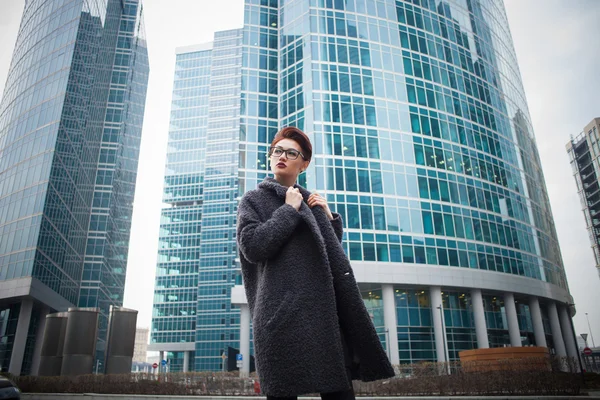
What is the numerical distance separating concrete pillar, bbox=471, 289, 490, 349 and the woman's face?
134ft

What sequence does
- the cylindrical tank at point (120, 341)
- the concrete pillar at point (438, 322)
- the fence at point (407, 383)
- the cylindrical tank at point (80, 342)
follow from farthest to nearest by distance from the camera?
the concrete pillar at point (438, 322) < the cylindrical tank at point (120, 341) < the cylindrical tank at point (80, 342) < the fence at point (407, 383)

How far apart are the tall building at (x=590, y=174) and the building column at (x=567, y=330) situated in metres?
58.1

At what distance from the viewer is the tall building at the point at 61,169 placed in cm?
4525

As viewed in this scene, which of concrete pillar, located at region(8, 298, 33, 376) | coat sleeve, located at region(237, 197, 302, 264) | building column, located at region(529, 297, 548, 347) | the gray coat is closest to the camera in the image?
the gray coat

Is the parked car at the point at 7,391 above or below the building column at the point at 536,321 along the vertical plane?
below

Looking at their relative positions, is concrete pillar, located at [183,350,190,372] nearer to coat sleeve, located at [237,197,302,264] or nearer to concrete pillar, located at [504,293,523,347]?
concrete pillar, located at [504,293,523,347]

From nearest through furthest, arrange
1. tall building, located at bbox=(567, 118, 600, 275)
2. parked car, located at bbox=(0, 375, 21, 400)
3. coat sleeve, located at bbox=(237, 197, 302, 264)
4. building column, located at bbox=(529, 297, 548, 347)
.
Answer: coat sleeve, located at bbox=(237, 197, 302, 264) → parked car, located at bbox=(0, 375, 21, 400) → building column, located at bbox=(529, 297, 548, 347) → tall building, located at bbox=(567, 118, 600, 275)

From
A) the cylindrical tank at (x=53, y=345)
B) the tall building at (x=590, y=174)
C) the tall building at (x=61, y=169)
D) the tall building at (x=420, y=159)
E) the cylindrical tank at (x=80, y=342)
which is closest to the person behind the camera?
the cylindrical tank at (x=80, y=342)

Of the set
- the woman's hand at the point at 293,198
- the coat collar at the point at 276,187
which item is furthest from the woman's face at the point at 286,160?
the woman's hand at the point at 293,198

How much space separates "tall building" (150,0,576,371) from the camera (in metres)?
38.0

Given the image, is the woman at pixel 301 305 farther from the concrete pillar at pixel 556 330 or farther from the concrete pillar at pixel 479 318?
the concrete pillar at pixel 556 330

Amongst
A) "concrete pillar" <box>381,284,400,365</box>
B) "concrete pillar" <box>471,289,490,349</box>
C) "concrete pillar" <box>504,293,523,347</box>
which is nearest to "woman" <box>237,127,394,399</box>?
"concrete pillar" <box>381,284,400,365</box>

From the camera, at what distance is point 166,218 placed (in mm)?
102375

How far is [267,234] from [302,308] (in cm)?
46
